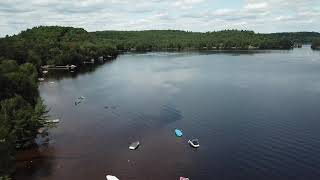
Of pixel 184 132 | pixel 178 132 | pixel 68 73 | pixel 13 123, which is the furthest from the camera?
pixel 68 73

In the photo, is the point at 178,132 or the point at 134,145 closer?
the point at 134,145

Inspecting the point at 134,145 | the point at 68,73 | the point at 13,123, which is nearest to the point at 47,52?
the point at 68,73

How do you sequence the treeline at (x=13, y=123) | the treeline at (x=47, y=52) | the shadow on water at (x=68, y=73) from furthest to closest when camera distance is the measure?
1. the shadow on water at (x=68, y=73)
2. the treeline at (x=47, y=52)
3. the treeline at (x=13, y=123)

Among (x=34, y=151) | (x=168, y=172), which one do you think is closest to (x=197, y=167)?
(x=168, y=172)

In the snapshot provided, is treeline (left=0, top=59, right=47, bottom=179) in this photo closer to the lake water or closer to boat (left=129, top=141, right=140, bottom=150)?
the lake water

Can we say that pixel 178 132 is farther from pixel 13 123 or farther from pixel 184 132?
pixel 13 123

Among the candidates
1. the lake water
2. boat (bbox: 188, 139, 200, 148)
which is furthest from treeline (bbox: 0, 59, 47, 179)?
boat (bbox: 188, 139, 200, 148)

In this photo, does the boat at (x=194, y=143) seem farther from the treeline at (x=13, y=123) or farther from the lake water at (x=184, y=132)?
the treeline at (x=13, y=123)

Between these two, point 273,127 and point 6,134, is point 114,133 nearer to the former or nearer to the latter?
point 6,134

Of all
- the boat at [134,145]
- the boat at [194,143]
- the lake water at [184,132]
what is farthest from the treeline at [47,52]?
the boat at [194,143]
